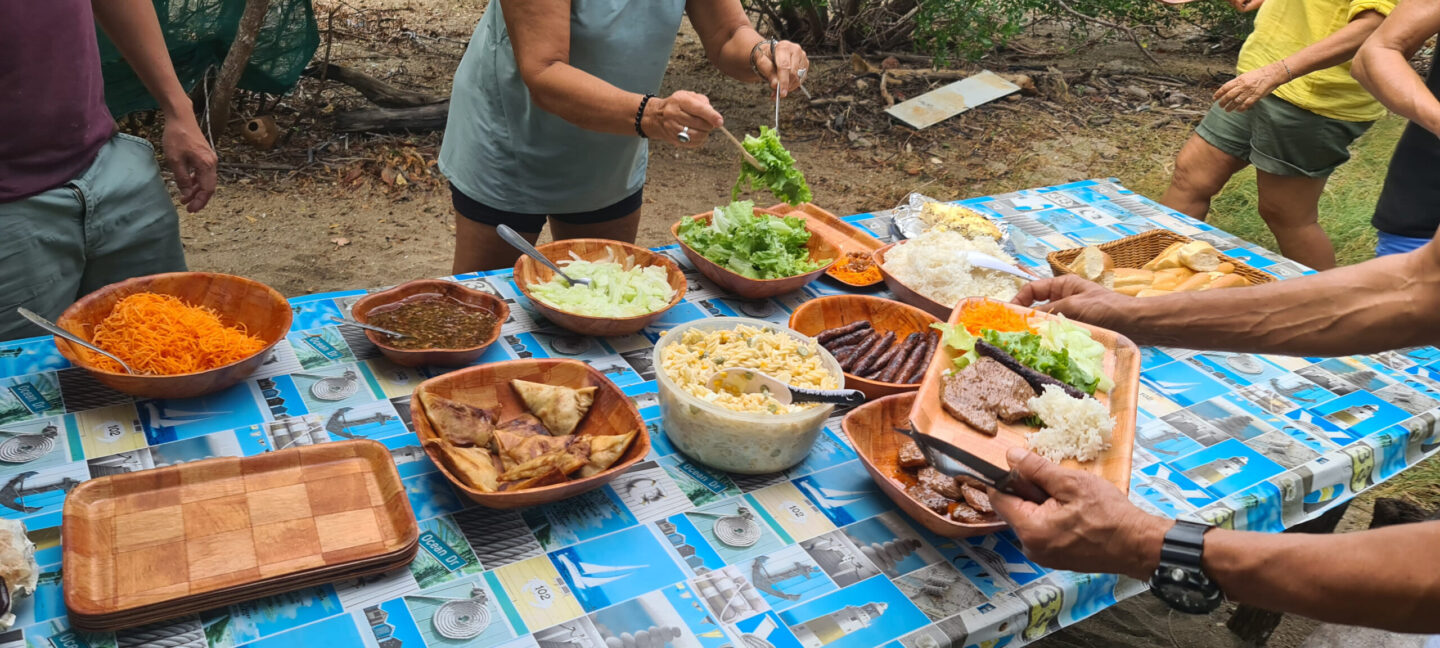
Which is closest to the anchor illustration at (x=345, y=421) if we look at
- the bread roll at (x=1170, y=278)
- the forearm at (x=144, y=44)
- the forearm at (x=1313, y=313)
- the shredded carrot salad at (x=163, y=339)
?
the shredded carrot salad at (x=163, y=339)

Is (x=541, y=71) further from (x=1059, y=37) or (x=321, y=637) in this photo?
(x=1059, y=37)

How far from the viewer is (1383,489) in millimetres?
4504

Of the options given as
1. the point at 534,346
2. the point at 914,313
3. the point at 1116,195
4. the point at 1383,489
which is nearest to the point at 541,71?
the point at 534,346

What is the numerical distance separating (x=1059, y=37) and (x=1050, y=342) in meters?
9.46

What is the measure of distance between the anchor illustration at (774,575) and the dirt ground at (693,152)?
4470 millimetres

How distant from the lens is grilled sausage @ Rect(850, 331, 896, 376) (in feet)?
7.98

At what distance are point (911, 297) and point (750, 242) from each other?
0.54 m

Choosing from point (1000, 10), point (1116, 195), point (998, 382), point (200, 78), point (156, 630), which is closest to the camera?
point (156, 630)

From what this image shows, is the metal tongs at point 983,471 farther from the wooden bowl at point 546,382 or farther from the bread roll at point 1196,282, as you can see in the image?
the bread roll at point 1196,282

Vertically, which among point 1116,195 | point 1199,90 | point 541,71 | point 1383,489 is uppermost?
point 541,71

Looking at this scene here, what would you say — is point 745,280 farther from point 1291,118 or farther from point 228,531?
point 1291,118

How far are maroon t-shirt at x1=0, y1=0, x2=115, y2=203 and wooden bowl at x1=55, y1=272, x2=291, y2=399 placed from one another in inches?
19.6

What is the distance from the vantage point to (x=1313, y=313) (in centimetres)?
229

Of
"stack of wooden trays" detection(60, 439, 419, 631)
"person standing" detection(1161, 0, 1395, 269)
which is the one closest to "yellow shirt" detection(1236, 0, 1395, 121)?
"person standing" detection(1161, 0, 1395, 269)
